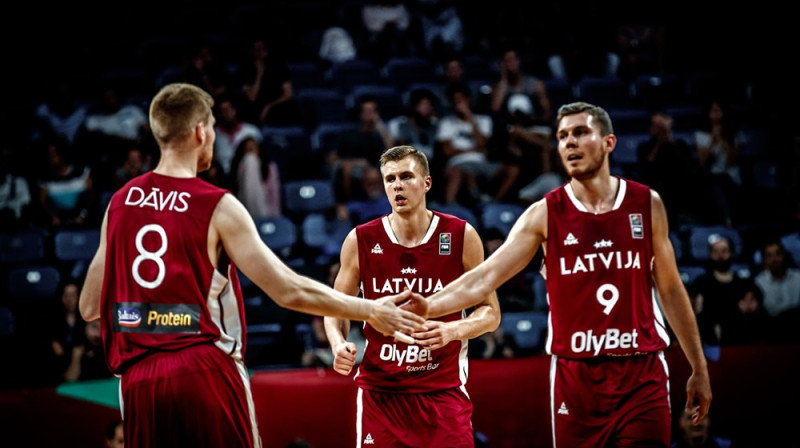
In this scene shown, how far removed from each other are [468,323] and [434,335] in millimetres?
336

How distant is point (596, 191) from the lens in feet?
16.9

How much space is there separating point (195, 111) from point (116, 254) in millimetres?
778

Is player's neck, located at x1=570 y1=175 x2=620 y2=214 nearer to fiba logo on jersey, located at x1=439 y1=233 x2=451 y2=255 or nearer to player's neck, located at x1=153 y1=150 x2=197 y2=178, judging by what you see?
fiba logo on jersey, located at x1=439 y1=233 x2=451 y2=255

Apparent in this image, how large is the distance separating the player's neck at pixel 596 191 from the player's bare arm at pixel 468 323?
84 cm

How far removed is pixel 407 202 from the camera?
571cm

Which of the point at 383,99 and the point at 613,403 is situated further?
the point at 383,99

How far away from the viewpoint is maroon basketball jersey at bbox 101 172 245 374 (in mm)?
4008

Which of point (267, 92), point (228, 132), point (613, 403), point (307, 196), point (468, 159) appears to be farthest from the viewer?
point (267, 92)

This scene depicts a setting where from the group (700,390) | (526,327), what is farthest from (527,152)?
(700,390)

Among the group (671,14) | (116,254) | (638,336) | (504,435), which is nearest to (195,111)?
(116,254)

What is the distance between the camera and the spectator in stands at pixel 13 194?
10.3m

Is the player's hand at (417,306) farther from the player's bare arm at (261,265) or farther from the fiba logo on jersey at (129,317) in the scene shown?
the fiba logo on jersey at (129,317)

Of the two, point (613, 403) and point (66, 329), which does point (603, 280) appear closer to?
point (613, 403)

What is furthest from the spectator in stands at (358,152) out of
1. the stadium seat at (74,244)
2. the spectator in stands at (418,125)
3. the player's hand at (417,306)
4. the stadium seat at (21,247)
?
the player's hand at (417,306)
